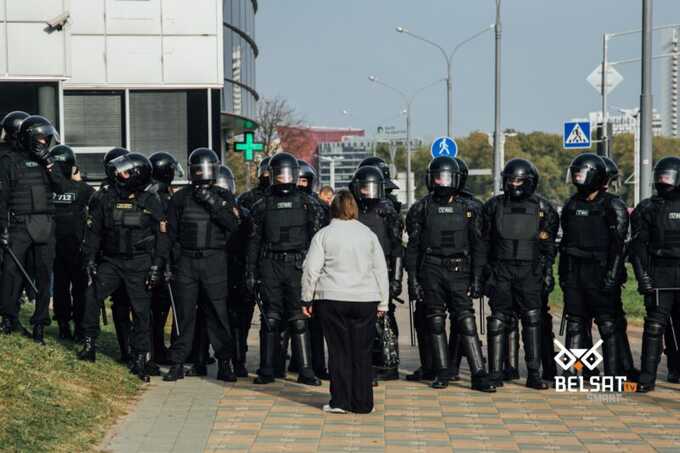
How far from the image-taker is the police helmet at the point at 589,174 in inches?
424

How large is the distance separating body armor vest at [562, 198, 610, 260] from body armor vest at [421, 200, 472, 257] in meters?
0.94

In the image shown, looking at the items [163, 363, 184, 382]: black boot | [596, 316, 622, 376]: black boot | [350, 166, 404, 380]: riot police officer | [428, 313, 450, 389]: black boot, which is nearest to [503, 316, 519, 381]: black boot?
[428, 313, 450, 389]: black boot

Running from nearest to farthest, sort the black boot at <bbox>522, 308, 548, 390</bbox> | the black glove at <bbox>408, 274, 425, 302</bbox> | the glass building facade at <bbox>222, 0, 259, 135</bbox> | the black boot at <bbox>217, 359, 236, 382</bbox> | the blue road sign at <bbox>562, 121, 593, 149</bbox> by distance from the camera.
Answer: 1. the black boot at <bbox>522, 308, 548, 390</bbox>
2. the black glove at <bbox>408, 274, 425, 302</bbox>
3. the black boot at <bbox>217, 359, 236, 382</bbox>
4. the blue road sign at <bbox>562, 121, 593, 149</bbox>
5. the glass building facade at <bbox>222, 0, 259, 135</bbox>

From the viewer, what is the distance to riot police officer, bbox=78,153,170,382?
10984mm

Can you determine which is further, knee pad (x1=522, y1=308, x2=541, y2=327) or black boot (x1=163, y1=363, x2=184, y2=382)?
black boot (x1=163, y1=363, x2=184, y2=382)

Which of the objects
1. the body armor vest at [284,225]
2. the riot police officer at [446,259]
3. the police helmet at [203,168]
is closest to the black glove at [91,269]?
the police helmet at [203,168]

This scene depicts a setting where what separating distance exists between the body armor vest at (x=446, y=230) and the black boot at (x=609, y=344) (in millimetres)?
1408

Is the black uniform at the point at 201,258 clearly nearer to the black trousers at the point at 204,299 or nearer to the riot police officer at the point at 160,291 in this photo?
the black trousers at the point at 204,299

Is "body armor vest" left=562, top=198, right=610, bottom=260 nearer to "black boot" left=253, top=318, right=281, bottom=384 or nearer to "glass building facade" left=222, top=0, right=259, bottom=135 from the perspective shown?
"black boot" left=253, top=318, right=281, bottom=384

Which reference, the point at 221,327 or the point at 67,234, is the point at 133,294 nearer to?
the point at 221,327

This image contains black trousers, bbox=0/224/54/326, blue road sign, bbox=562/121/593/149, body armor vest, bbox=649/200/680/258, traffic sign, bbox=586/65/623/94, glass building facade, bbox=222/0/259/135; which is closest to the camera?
body armor vest, bbox=649/200/680/258

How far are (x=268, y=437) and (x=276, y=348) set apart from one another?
8.73 ft

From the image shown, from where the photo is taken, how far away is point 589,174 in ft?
35.3

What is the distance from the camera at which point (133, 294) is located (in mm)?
11055
